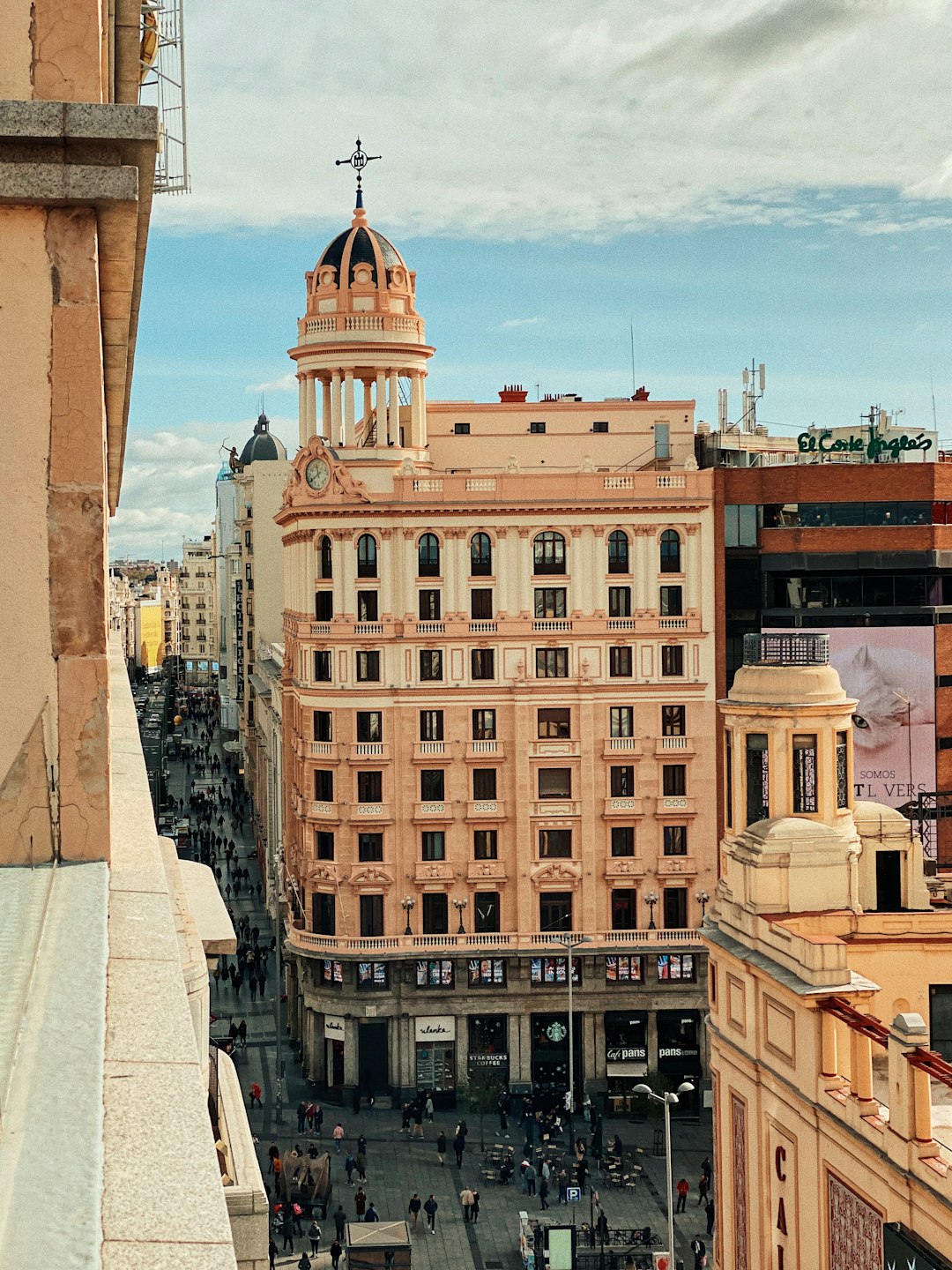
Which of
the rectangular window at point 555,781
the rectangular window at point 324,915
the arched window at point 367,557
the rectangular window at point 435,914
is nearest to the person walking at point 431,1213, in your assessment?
the rectangular window at point 435,914

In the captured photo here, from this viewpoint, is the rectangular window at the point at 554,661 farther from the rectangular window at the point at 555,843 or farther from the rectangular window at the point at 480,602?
the rectangular window at the point at 555,843

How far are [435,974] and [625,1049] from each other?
301 inches

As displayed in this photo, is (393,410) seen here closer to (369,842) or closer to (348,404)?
(348,404)

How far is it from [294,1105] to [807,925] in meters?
33.1

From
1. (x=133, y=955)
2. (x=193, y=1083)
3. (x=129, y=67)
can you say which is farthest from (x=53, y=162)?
(x=129, y=67)

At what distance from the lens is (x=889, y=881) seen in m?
31.3

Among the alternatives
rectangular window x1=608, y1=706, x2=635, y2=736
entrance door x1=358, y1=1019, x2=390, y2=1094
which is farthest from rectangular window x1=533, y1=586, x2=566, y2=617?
entrance door x1=358, y1=1019, x2=390, y2=1094

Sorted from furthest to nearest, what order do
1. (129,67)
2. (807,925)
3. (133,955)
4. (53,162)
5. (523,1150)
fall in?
1. (523,1150)
2. (807,925)
3. (129,67)
4. (53,162)
5. (133,955)

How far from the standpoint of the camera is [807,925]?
92.2ft

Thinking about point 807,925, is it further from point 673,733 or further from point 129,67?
point 673,733

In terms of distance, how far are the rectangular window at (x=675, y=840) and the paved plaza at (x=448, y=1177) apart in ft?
32.1

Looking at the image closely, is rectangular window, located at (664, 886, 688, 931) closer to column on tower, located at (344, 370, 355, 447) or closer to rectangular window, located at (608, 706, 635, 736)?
rectangular window, located at (608, 706, 635, 736)

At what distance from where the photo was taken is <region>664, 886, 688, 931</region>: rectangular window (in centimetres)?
5884

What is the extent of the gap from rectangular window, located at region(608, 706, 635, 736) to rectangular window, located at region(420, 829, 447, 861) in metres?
7.62
